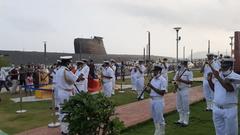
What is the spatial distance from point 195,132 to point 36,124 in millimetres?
4835

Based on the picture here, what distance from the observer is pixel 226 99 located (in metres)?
7.62

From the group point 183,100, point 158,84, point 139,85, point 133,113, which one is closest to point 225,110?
point 158,84

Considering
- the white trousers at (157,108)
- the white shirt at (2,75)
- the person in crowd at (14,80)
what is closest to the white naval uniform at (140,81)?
the person in crowd at (14,80)

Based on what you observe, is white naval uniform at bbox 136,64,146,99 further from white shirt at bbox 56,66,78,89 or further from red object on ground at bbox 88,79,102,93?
white shirt at bbox 56,66,78,89

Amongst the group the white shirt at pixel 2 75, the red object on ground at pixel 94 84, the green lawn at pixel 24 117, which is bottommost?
the green lawn at pixel 24 117

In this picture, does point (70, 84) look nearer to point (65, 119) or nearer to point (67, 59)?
point (67, 59)

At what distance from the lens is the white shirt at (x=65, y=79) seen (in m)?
10.9

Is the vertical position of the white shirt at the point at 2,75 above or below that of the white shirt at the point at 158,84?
below

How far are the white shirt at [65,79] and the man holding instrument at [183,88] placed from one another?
3.09 m

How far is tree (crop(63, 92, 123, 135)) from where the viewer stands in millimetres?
6957

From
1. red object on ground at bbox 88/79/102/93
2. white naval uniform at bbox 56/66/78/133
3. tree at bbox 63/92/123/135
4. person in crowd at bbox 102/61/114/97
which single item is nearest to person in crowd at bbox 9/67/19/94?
red object on ground at bbox 88/79/102/93

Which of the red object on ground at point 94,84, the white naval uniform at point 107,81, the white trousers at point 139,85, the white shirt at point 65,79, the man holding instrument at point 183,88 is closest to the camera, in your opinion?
the white shirt at point 65,79

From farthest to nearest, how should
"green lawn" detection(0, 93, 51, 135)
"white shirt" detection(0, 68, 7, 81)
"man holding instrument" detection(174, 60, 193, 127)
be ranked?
"white shirt" detection(0, 68, 7, 81) < "green lawn" detection(0, 93, 51, 135) < "man holding instrument" detection(174, 60, 193, 127)

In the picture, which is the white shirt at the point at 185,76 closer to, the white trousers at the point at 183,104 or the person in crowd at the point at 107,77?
the white trousers at the point at 183,104
